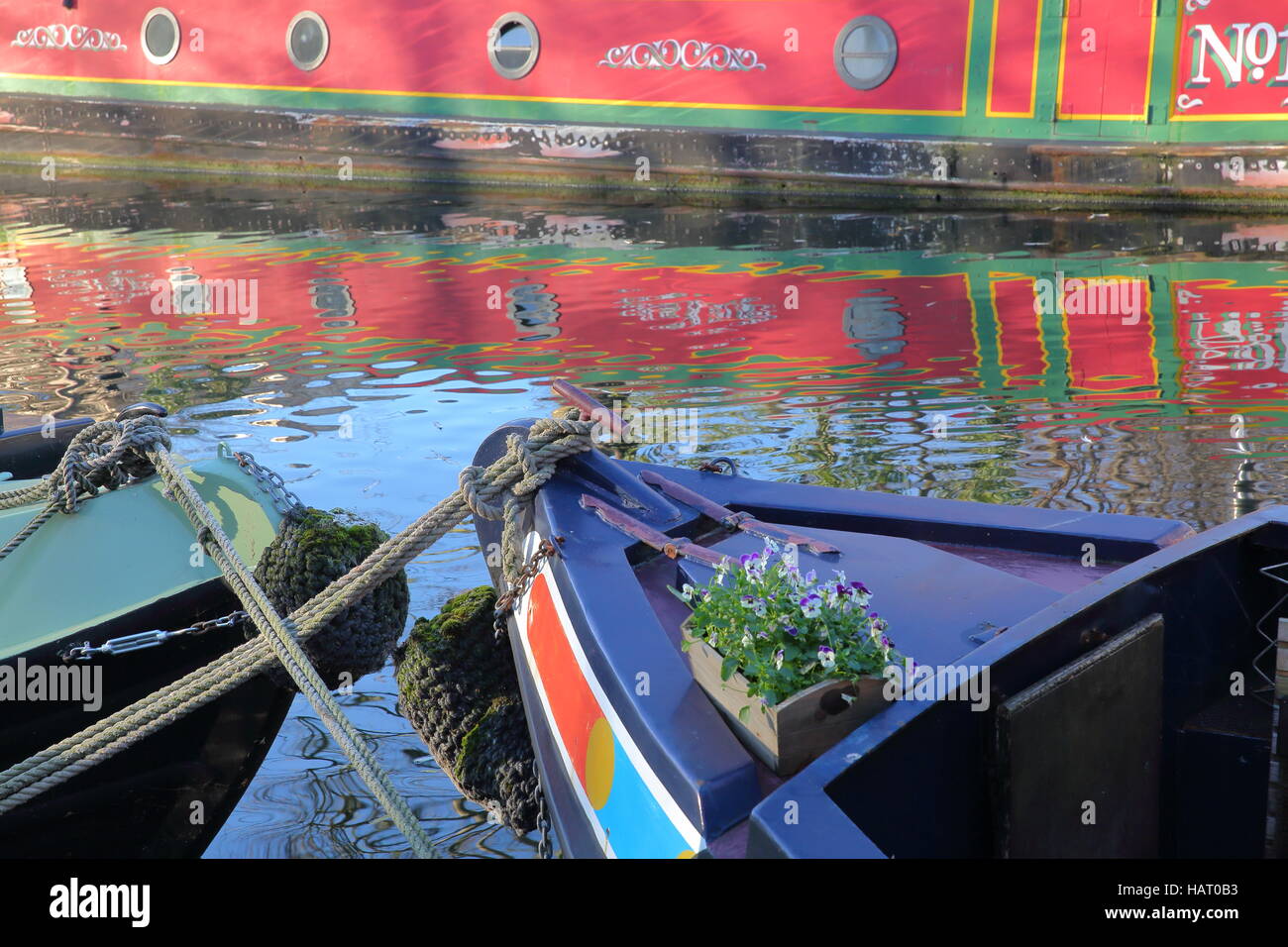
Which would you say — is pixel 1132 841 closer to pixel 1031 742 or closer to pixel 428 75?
pixel 1031 742

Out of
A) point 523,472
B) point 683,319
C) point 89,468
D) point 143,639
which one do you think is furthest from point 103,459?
point 683,319

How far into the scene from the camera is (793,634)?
91.9 inches

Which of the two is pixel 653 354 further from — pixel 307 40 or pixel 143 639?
pixel 307 40

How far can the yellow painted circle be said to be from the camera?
2760 millimetres

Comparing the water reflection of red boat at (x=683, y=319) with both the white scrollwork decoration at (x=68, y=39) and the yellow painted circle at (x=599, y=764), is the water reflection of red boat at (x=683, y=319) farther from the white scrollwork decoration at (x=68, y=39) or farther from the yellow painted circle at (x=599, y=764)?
the white scrollwork decoration at (x=68, y=39)

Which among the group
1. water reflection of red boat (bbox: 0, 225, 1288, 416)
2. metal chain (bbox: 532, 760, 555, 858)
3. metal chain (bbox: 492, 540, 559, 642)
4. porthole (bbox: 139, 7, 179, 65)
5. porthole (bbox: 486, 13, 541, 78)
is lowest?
metal chain (bbox: 532, 760, 555, 858)

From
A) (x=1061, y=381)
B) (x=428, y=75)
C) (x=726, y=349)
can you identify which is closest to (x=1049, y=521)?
(x=1061, y=381)

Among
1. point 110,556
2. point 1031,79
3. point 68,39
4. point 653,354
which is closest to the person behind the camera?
point 110,556

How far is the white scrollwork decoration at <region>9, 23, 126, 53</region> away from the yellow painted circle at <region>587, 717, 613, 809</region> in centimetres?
1458

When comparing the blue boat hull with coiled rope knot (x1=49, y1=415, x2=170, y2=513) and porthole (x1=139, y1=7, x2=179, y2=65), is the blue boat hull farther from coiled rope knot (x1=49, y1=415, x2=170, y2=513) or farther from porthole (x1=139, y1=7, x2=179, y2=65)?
porthole (x1=139, y1=7, x2=179, y2=65)

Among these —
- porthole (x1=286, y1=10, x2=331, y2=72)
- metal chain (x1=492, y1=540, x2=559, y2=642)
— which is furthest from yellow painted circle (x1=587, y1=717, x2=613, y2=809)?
porthole (x1=286, y1=10, x2=331, y2=72)

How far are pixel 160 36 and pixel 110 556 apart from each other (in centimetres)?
1298

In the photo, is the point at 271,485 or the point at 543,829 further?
the point at 271,485
